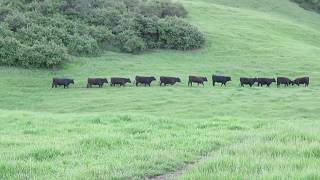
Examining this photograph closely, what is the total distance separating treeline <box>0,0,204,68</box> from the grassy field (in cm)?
122

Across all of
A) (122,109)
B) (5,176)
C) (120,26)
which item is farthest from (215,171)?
(120,26)

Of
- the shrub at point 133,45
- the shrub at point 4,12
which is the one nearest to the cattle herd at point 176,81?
the shrub at point 133,45

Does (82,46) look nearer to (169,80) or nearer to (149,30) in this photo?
(149,30)

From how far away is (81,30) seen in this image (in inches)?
1837

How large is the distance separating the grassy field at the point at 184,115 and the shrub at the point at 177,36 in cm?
101

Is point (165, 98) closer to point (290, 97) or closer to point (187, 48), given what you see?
point (290, 97)

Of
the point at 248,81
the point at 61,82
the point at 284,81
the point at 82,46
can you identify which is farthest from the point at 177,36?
the point at 61,82

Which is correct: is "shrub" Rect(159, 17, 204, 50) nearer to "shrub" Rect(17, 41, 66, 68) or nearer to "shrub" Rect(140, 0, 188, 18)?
"shrub" Rect(140, 0, 188, 18)

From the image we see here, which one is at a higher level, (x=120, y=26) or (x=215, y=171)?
(x=120, y=26)

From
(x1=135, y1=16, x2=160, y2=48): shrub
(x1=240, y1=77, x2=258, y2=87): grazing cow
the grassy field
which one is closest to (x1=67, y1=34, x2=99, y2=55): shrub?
the grassy field

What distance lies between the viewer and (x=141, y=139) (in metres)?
13.0

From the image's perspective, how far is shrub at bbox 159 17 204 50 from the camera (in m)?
48.5

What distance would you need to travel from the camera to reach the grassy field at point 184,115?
30.7 feet

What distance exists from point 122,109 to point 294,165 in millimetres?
18809
